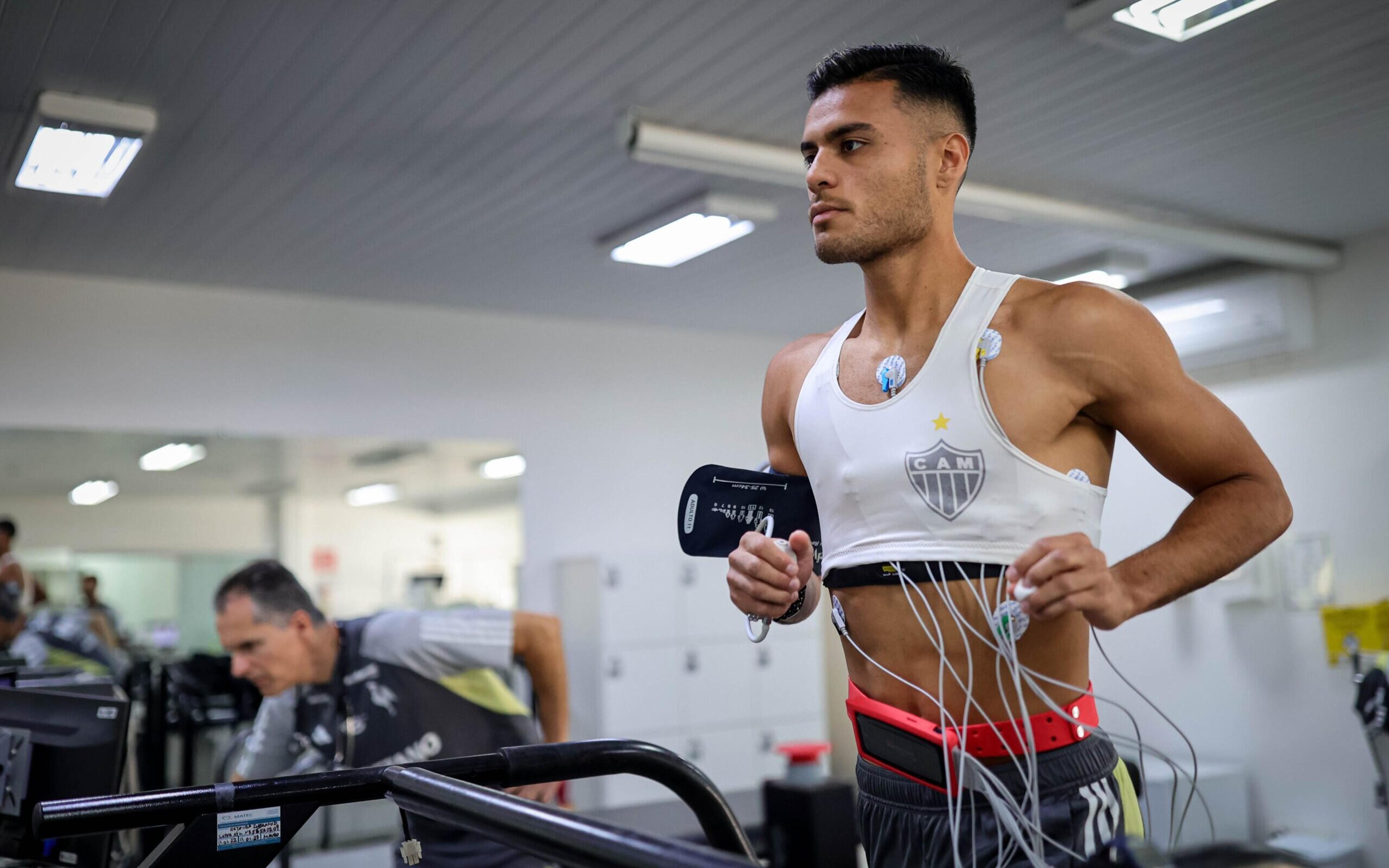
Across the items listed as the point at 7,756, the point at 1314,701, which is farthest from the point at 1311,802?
the point at 7,756

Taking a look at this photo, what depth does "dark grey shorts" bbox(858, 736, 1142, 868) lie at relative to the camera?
1.18 m

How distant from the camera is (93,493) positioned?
5117 millimetres

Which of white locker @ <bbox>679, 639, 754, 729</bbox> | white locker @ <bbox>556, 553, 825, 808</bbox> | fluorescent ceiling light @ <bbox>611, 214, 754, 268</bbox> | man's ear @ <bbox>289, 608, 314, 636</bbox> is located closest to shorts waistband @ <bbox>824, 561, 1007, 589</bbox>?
man's ear @ <bbox>289, 608, 314, 636</bbox>

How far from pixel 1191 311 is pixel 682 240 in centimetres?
272

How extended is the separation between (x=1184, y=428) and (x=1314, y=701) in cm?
491

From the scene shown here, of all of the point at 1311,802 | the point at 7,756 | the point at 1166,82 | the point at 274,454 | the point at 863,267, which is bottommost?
the point at 1311,802

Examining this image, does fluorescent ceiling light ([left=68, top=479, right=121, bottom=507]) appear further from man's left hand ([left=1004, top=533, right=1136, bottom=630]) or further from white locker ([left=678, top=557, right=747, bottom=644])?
man's left hand ([left=1004, top=533, right=1136, bottom=630])

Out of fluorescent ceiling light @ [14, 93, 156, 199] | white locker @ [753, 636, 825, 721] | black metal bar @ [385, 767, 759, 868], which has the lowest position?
white locker @ [753, 636, 825, 721]

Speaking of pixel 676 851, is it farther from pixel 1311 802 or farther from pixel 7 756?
pixel 1311 802

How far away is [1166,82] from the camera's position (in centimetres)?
343

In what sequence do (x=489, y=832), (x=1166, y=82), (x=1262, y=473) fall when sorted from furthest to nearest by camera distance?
(x=1166, y=82) → (x=1262, y=473) → (x=489, y=832)

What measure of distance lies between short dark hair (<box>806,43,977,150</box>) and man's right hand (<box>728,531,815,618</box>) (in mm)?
528

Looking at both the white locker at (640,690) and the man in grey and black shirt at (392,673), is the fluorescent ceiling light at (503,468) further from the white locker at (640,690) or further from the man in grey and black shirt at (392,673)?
the man in grey and black shirt at (392,673)

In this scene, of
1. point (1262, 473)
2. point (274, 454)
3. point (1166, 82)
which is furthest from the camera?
point (274, 454)
